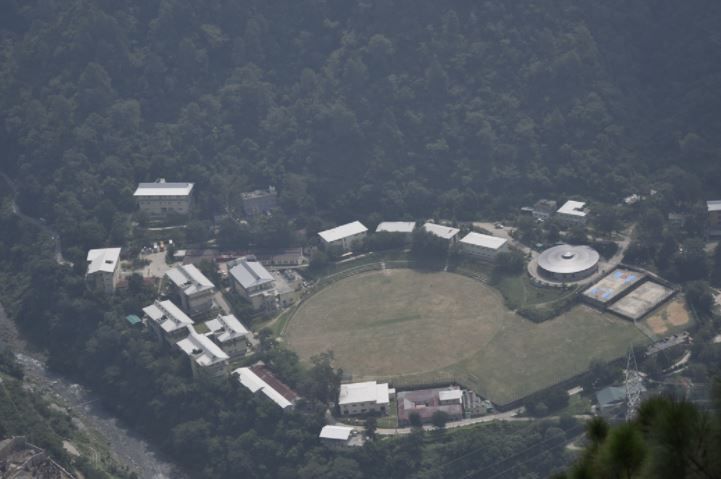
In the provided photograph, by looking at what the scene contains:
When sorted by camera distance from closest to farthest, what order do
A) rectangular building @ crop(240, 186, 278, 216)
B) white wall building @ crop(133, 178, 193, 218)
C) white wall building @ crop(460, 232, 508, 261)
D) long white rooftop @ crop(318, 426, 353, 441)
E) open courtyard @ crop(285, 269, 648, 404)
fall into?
1. long white rooftop @ crop(318, 426, 353, 441)
2. open courtyard @ crop(285, 269, 648, 404)
3. white wall building @ crop(460, 232, 508, 261)
4. white wall building @ crop(133, 178, 193, 218)
5. rectangular building @ crop(240, 186, 278, 216)

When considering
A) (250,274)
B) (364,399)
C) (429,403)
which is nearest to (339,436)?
(364,399)

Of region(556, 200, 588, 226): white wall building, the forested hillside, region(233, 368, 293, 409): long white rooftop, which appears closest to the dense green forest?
the forested hillside

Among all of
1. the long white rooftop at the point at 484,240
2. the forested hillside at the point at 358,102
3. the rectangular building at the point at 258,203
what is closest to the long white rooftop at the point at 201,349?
the forested hillside at the point at 358,102

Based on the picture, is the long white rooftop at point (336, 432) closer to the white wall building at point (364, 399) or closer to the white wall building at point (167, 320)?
the white wall building at point (364, 399)

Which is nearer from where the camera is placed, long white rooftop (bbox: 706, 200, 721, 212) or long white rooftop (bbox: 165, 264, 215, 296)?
long white rooftop (bbox: 165, 264, 215, 296)

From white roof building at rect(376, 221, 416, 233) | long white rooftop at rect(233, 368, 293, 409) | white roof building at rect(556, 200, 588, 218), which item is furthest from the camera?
white roof building at rect(376, 221, 416, 233)

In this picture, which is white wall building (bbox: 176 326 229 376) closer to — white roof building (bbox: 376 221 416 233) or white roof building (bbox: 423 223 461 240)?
white roof building (bbox: 376 221 416 233)
